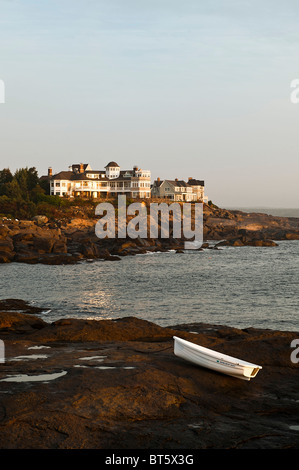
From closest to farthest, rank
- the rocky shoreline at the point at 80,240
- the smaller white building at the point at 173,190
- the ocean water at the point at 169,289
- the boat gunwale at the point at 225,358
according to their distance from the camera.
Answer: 1. the boat gunwale at the point at 225,358
2. the ocean water at the point at 169,289
3. the rocky shoreline at the point at 80,240
4. the smaller white building at the point at 173,190

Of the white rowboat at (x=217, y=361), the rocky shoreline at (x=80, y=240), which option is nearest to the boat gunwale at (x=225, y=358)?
the white rowboat at (x=217, y=361)

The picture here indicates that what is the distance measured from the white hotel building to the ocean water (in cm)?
6662

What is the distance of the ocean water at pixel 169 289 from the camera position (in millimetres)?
34344

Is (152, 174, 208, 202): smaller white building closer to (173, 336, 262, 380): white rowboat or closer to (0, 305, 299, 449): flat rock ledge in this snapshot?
(0, 305, 299, 449): flat rock ledge

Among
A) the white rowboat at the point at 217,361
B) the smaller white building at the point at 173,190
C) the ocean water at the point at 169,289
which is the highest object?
the smaller white building at the point at 173,190

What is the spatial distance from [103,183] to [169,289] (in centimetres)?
9912

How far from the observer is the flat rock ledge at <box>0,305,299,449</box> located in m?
Result: 12.4

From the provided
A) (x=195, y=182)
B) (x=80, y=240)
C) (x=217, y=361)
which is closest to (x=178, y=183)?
(x=195, y=182)

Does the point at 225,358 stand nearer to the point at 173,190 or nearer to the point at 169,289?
the point at 169,289

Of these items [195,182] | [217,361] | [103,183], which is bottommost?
[217,361]

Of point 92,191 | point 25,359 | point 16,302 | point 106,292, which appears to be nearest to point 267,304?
point 106,292

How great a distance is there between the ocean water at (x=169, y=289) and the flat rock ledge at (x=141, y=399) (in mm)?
12511

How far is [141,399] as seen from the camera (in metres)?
14.3

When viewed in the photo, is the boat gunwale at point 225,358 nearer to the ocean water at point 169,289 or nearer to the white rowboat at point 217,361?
the white rowboat at point 217,361
